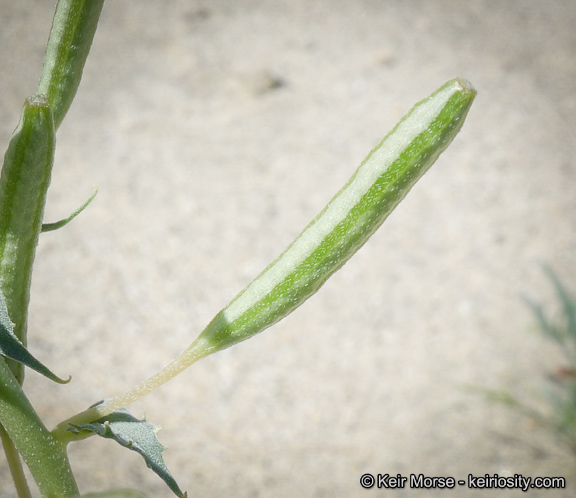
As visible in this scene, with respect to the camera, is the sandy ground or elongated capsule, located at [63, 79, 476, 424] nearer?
elongated capsule, located at [63, 79, 476, 424]

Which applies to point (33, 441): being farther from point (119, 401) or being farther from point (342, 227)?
point (342, 227)

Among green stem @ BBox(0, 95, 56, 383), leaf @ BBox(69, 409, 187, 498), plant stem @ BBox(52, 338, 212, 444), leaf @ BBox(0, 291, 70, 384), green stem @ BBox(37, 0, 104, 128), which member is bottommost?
leaf @ BBox(69, 409, 187, 498)

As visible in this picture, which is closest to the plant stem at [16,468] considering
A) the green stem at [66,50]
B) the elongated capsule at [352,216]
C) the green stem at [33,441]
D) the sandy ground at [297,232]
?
the green stem at [33,441]

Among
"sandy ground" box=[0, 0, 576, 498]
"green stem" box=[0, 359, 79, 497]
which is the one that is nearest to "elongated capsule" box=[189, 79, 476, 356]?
"green stem" box=[0, 359, 79, 497]

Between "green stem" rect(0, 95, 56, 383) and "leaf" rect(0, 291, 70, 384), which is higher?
"green stem" rect(0, 95, 56, 383)

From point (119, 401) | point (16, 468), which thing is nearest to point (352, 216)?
point (119, 401)

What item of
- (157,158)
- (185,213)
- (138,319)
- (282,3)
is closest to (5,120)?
(157,158)

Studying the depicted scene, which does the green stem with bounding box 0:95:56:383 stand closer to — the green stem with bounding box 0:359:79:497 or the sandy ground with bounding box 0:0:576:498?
the green stem with bounding box 0:359:79:497
